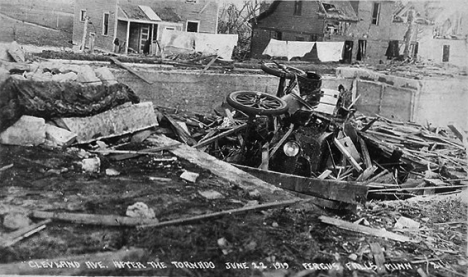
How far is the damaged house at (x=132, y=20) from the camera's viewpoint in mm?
9852

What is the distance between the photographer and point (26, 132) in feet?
23.1

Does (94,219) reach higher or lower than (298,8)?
lower

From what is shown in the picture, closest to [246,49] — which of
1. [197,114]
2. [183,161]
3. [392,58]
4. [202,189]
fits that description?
[197,114]

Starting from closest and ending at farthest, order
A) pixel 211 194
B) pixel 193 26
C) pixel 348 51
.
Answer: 1. pixel 211 194
2. pixel 193 26
3. pixel 348 51

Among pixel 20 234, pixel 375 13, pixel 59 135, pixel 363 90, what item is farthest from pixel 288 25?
pixel 20 234

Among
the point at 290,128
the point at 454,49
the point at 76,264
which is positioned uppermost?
the point at 454,49

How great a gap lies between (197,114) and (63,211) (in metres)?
6.39

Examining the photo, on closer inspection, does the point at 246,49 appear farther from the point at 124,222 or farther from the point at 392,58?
the point at 124,222

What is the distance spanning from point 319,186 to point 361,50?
1219 cm

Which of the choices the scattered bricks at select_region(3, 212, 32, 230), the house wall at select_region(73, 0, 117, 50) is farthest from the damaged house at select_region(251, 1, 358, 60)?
the scattered bricks at select_region(3, 212, 32, 230)

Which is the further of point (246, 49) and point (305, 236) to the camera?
point (246, 49)

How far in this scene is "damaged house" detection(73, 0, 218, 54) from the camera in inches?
388

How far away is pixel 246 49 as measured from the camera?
49.8 feet

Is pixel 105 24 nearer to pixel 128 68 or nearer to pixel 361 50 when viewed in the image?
pixel 128 68
